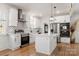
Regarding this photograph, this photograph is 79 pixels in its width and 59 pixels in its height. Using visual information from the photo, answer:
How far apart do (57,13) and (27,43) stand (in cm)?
209

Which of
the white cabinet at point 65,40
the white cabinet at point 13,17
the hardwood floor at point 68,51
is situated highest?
the white cabinet at point 13,17

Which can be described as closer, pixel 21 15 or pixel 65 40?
pixel 21 15

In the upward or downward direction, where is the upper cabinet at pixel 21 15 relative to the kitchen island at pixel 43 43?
upward

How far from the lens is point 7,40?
4.00m

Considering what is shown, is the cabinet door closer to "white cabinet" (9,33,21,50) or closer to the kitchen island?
"white cabinet" (9,33,21,50)

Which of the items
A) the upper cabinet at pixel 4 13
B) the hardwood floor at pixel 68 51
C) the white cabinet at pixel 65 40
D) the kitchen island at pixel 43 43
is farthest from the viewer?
the white cabinet at pixel 65 40

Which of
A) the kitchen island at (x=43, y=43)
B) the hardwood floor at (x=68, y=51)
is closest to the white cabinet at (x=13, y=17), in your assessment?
the kitchen island at (x=43, y=43)

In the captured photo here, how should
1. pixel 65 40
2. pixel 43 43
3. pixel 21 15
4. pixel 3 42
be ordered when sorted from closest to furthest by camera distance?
pixel 43 43 < pixel 3 42 < pixel 21 15 < pixel 65 40

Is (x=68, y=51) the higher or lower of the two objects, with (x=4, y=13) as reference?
lower

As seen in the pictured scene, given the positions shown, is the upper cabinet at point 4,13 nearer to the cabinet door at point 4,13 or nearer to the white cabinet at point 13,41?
the cabinet door at point 4,13

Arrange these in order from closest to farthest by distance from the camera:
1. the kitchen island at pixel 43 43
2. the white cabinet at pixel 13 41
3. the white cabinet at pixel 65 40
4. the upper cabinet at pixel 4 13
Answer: the kitchen island at pixel 43 43 → the upper cabinet at pixel 4 13 → the white cabinet at pixel 13 41 → the white cabinet at pixel 65 40

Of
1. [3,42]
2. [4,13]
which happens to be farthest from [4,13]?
[3,42]

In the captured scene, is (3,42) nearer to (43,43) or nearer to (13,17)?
(13,17)

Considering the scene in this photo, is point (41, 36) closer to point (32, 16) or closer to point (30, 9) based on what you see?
point (32, 16)
